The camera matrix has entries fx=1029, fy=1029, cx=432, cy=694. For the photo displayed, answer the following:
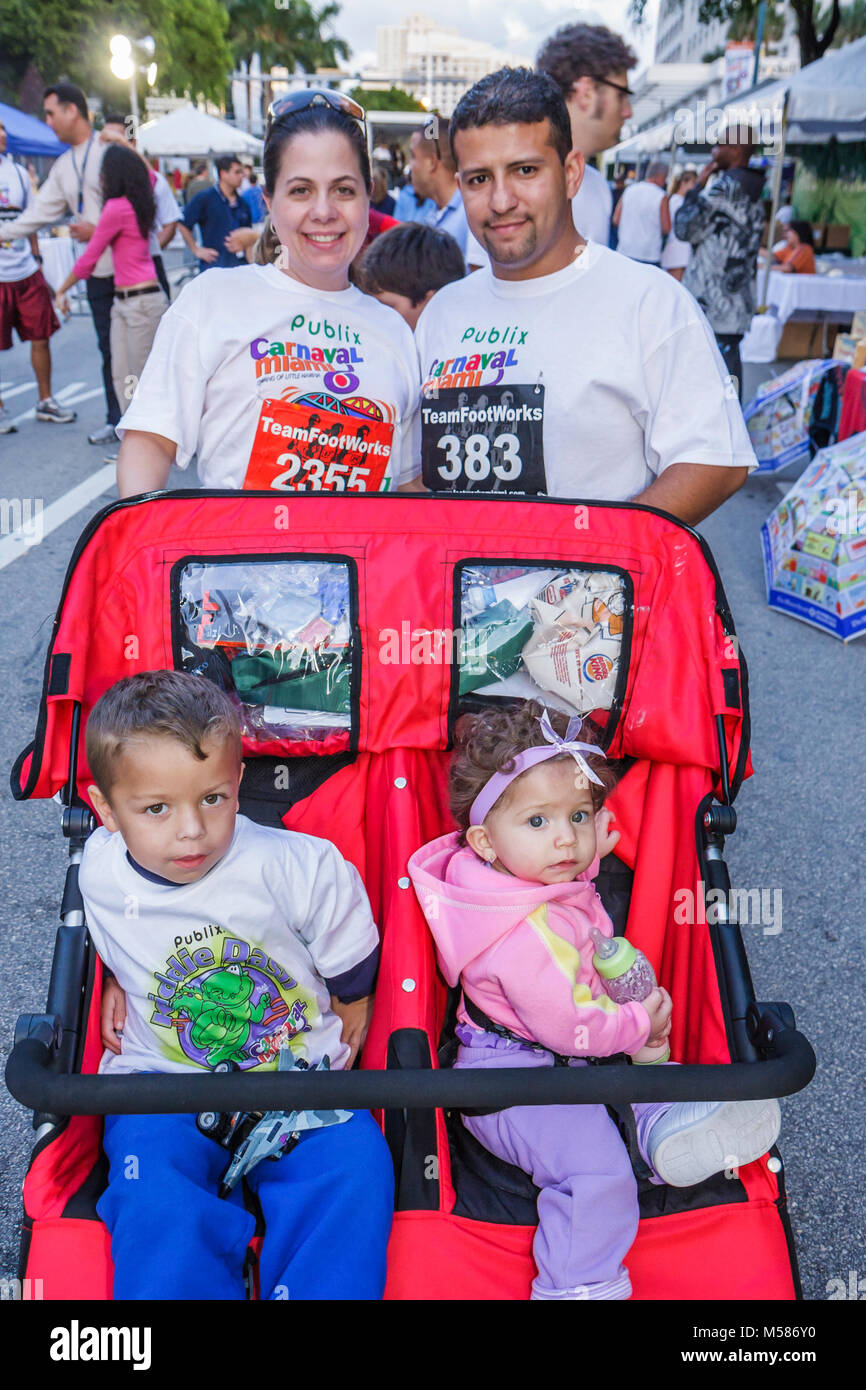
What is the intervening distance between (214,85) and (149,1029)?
51.8 meters

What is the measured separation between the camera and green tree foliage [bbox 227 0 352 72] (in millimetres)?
56188

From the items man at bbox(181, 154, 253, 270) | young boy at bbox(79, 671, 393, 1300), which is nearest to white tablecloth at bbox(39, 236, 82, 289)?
man at bbox(181, 154, 253, 270)

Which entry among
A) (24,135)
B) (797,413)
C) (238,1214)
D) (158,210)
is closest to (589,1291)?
(238,1214)

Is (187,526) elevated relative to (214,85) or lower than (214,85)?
lower

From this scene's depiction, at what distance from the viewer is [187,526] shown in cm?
Answer: 221

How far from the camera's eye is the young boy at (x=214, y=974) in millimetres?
1594

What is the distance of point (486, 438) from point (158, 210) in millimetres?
5936

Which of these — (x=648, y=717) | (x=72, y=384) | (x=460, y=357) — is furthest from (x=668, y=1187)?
(x=72, y=384)

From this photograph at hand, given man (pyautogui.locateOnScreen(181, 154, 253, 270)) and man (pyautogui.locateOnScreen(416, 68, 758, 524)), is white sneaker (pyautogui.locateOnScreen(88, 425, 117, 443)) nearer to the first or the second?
man (pyautogui.locateOnScreen(181, 154, 253, 270))

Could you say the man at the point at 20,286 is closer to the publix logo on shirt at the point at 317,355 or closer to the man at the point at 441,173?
the man at the point at 441,173

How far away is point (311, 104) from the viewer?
236cm

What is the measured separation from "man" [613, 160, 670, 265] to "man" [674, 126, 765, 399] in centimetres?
178

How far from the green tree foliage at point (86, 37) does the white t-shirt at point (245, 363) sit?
3586 centimetres
